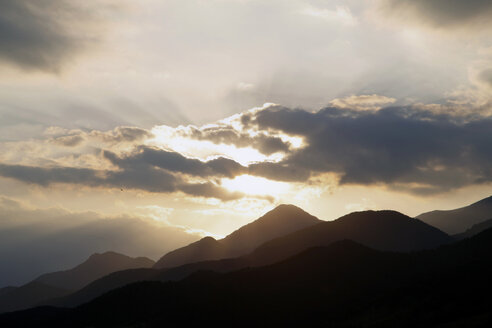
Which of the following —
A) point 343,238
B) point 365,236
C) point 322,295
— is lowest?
point 322,295

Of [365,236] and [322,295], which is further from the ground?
[365,236]

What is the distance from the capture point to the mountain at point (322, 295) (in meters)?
75.4

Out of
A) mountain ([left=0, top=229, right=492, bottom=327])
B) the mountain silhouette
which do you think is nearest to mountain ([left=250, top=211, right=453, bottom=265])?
the mountain silhouette

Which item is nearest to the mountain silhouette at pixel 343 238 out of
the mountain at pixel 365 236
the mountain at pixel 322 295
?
the mountain at pixel 365 236

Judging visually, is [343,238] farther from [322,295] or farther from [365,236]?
[322,295]

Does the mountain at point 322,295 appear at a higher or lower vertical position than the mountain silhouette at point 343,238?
lower

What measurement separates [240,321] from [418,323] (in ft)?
137

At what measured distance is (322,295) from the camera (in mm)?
102625

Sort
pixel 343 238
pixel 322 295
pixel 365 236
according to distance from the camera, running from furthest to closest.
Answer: pixel 365 236
pixel 343 238
pixel 322 295

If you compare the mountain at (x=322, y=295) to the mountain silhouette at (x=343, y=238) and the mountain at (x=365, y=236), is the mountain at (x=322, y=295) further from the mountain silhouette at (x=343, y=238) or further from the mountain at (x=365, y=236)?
the mountain at (x=365, y=236)

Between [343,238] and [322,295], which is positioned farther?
[343,238]

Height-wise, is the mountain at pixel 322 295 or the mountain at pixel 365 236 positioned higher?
the mountain at pixel 365 236

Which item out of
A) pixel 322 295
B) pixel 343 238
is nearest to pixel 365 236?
pixel 343 238

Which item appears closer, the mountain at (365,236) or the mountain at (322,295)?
the mountain at (322,295)
